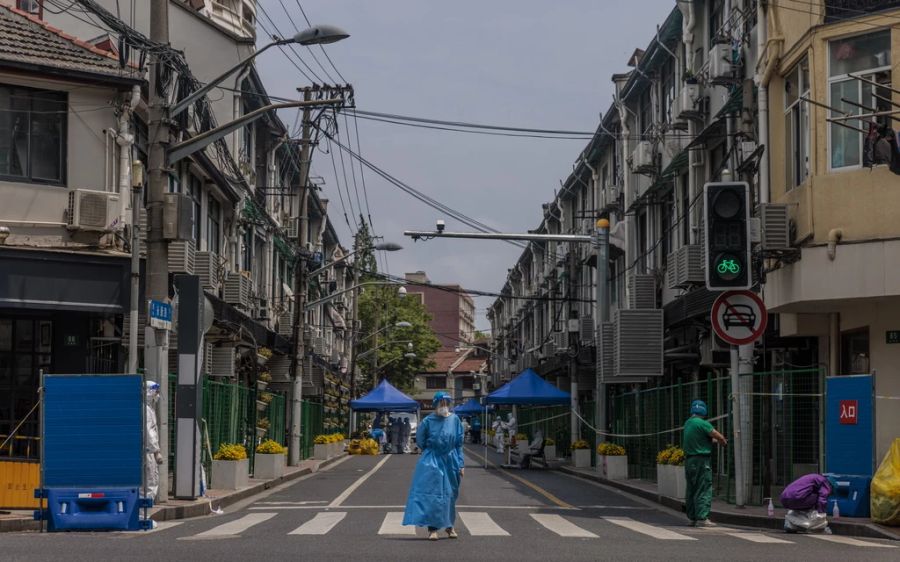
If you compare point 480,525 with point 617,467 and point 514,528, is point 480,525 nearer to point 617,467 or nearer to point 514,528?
point 514,528

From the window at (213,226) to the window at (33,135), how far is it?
35.9ft

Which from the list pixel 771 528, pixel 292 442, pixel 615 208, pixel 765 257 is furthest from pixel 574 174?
pixel 771 528

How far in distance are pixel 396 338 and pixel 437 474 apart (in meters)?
86.6

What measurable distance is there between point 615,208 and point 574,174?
30.7 ft

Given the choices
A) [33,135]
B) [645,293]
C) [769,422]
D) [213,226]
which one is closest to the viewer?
[769,422]

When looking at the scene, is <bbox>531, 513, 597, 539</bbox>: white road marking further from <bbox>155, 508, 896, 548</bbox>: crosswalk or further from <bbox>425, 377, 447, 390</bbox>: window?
<bbox>425, 377, 447, 390</bbox>: window

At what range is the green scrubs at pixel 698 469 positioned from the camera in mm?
18625

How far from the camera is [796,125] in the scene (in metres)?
24.4

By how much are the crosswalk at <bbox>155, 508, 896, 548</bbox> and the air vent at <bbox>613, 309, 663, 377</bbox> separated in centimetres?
1286

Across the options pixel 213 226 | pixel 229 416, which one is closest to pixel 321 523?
pixel 229 416

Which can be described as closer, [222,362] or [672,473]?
[672,473]


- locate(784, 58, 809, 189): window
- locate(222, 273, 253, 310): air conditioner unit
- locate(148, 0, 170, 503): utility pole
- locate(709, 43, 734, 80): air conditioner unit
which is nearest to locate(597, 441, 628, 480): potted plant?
locate(709, 43, 734, 80): air conditioner unit

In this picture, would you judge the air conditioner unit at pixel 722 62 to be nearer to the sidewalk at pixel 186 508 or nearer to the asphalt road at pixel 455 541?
the asphalt road at pixel 455 541

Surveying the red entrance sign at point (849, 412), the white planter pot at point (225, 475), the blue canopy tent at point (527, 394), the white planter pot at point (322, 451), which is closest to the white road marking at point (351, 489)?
the white planter pot at point (225, 475)
